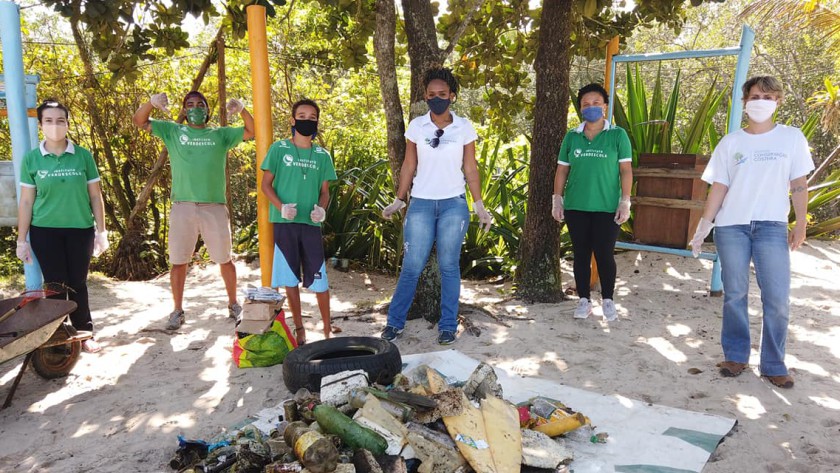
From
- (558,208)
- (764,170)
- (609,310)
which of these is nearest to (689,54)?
(558,208)

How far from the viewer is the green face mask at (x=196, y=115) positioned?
4188 millimetres

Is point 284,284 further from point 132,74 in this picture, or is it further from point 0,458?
point 132,74

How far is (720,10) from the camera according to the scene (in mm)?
20219

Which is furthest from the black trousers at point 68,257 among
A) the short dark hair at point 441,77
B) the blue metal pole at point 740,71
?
the blue metal pole at point 740,71

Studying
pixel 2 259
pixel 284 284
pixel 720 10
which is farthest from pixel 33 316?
pixel 720 10

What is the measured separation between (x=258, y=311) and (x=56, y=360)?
1204mm

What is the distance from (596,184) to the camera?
4297 mm

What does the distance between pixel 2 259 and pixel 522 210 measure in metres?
7.71

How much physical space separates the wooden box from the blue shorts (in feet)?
9.24

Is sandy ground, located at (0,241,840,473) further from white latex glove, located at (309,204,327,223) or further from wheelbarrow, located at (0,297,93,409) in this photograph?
white latex glove, located at (309,204,327,223)

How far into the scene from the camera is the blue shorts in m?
3.96

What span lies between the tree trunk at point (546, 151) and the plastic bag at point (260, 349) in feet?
7.30

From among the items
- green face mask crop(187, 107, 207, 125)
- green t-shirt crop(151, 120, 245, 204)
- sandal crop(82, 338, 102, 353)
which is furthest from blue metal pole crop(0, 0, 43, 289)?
green face mask crop(187, 107, 207, 125)

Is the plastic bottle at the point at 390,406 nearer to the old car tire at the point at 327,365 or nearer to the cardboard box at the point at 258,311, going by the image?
the old car tire at the point at 327,365
